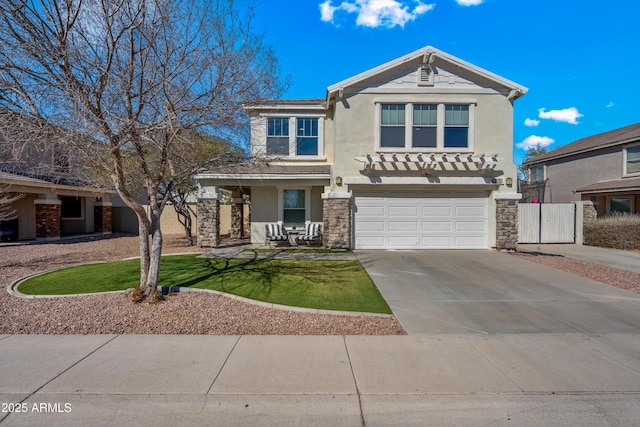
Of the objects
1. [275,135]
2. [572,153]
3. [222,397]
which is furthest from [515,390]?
[572,153]

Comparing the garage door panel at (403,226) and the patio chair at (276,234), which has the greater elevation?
the garage door panel at (403,226)

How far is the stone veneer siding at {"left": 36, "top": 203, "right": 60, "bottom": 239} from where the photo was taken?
52.6 feet

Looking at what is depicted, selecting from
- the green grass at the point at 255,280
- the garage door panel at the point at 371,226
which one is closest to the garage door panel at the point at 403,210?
the garage door panel at the point at 371,226

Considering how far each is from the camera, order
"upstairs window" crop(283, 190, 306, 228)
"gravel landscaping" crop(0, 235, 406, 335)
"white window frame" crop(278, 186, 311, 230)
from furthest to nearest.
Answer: "upstairs window" crop(283, 190, 306, 228) < "white window frame" crop(278, 186, 311, 230) < "gravel landscaping" crop(0, 235, 406, 335)

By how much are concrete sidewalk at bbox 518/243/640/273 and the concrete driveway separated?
9.30 feet

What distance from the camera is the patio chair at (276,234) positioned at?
13.6 metres

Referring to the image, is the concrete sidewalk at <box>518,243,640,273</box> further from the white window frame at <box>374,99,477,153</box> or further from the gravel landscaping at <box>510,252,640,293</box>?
the white window frame at <box>374,99,477,153</box>

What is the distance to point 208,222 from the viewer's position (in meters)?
13.2

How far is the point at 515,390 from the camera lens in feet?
11.9

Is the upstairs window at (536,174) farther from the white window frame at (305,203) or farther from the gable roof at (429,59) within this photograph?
the white window frame at (305,203)

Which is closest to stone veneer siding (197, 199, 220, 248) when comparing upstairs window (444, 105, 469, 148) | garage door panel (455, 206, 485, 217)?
upstairs window (444, 105, 469, 148)

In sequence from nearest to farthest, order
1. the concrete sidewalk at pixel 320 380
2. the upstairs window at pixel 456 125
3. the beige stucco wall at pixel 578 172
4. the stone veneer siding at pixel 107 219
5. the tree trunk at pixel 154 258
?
1. the concrete sidewalk at pixel 320 380
2. the tree trunk at pixel 154 258
3. the upstairs window at pixel 456 125
4. the beige stucco wall at pixel 578 172
5. the stone veneer siding at pixel 107 219

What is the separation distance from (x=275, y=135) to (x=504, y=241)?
10071 mm

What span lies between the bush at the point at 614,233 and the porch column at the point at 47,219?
2524 centimetres
